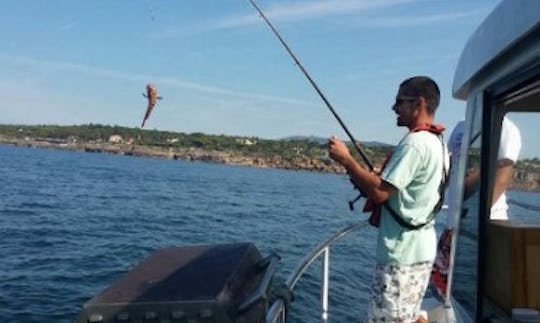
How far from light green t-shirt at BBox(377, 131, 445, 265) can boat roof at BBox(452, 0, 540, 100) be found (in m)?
0.47

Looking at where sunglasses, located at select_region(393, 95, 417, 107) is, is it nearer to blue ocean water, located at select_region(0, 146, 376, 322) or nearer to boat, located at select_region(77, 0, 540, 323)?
boat, located at select_region(77, 0, 540, 323)

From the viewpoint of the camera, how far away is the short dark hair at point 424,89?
11.0 ft

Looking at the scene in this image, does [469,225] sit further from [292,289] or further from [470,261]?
[292,289]

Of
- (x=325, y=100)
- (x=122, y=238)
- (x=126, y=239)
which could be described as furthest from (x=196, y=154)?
(x=325, y=100)

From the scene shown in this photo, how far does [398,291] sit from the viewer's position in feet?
11.4

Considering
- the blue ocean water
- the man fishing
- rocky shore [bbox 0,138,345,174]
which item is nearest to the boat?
the man fishing

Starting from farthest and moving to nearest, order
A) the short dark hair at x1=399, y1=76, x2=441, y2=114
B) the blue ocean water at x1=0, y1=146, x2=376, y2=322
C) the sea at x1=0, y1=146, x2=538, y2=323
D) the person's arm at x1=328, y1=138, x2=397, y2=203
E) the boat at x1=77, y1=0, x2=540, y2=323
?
the blue ocean water at x1=0, y1=146, x2=376, y2=322 → the sea at x1=0, y1=146, x2=538, y2=323 → the short dark hair at x1=399, y1=76, x2=441, y2=114 → the person's arm at x1=328, y1=138, x2=397, y2=203 → the boat at x1=77, y1=0, x2=540, y2=323

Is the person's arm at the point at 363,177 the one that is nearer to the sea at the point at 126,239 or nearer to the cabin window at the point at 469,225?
the cabin window at the point at 469,225

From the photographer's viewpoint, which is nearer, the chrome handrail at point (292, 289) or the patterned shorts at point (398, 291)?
the chrome handrail at point (292, 289)

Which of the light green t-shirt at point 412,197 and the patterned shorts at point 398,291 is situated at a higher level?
the light green t-shirt at point 412,197

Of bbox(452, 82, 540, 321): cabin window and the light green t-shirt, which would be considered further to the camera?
bbox(452, 82, 540, 321): cabin window

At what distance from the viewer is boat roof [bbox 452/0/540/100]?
251 cm

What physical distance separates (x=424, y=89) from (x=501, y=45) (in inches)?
22.0

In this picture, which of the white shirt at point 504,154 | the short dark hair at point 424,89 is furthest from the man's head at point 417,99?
the white shirt at point 504,154
